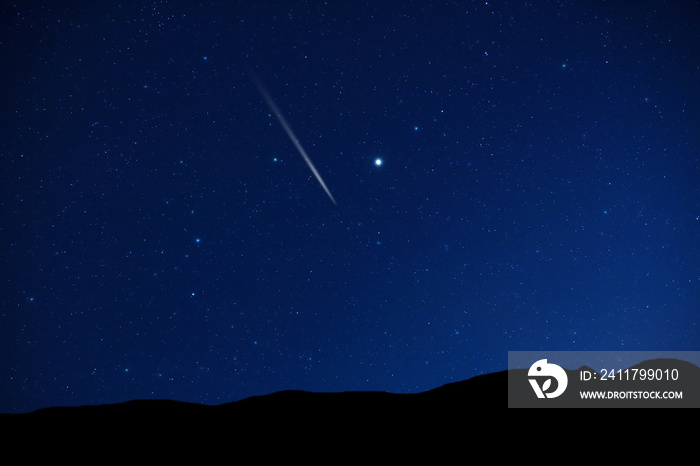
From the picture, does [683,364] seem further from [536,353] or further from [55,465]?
[55,465]

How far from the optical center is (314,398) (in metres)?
6.91

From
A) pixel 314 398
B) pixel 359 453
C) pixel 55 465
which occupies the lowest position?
pixel 55 465

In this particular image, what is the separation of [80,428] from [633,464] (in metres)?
7.57

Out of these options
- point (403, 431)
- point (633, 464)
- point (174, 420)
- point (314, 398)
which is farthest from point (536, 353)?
point (174, 420)

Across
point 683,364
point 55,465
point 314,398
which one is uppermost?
point 683,364

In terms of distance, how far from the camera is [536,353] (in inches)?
250

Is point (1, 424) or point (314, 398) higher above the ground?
point (314, 398)

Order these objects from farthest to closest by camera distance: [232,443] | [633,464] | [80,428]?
[80,428] → [232,443] → [633,464]

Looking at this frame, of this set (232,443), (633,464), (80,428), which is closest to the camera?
(633,464)

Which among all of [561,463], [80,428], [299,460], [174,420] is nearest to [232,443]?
[299,460]

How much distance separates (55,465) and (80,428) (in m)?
1.31

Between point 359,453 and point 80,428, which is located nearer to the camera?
point 359,453

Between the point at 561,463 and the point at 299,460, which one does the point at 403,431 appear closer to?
→ the point at 299,460

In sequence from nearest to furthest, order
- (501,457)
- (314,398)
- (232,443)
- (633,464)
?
(633,464) → (501,457) → (232,443) → (314,398)
